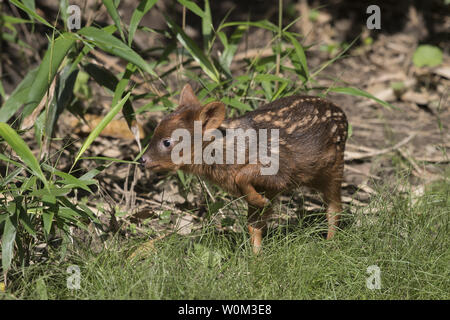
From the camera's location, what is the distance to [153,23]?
6.96 meters

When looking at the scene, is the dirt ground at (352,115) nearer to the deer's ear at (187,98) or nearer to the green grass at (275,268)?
the green grass at (275,268)

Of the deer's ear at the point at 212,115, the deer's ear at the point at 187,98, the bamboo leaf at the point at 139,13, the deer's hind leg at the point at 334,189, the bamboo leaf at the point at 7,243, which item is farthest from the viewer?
the deer's hind leg at the point at 334,189

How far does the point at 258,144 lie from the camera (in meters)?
3.95

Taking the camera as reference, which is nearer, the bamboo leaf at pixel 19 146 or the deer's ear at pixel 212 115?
the bamboo leaf at pixel 19 146

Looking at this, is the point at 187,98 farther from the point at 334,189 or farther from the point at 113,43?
the point at 334,189

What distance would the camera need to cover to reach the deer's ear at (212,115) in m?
3.75

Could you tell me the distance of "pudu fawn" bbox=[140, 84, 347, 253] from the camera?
3893mm

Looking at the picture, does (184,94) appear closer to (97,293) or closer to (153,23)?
(97,293)

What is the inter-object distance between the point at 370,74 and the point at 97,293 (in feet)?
16.5

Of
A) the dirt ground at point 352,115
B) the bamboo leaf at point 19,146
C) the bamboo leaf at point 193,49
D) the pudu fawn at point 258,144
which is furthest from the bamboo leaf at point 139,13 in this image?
the bamboo leaf at point 19,146

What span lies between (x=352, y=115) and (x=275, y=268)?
131 inches

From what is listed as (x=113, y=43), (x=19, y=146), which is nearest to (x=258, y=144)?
(x=113, y=43)

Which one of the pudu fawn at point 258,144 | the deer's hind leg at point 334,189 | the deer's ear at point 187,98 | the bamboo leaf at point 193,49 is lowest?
the deer's hind leg at point 334,189

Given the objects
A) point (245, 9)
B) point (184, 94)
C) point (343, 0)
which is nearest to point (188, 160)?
point (184, 94)
